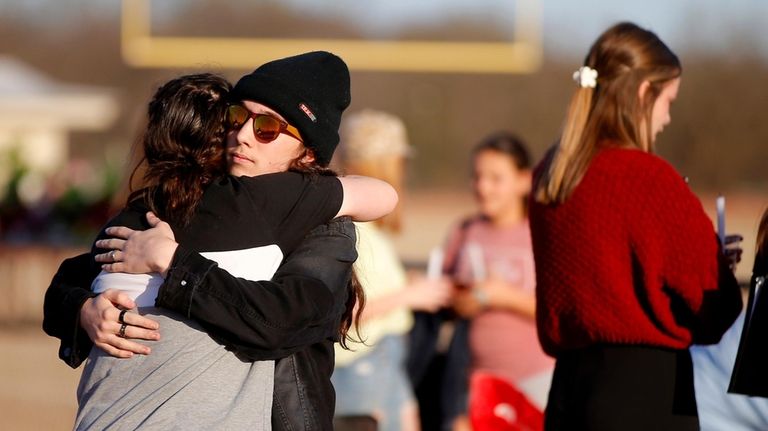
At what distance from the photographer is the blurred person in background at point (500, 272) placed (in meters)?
5.39

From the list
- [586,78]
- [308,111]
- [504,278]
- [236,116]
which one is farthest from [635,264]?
[504,278]

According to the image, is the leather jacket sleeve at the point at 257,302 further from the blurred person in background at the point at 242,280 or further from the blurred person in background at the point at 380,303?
the blurred person in background at the point at 380,303

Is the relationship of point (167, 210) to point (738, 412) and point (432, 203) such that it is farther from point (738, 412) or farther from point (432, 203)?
point (432, 203)

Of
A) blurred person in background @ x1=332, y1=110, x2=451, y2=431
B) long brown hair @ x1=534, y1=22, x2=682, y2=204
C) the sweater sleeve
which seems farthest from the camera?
blurred person in background @ x1=332, y1=110, x2=451, y2=431

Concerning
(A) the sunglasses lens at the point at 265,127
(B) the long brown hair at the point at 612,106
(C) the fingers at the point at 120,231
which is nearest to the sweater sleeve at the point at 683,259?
(B) the long brown hair at the point at 612,106

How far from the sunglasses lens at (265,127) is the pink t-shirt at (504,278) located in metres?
2.85

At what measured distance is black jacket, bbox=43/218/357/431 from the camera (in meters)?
2.39

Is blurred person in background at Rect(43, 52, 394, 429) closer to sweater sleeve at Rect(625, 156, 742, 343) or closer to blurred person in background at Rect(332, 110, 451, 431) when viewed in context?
sweater sleeve at Rect(625, 156, 742, 343)

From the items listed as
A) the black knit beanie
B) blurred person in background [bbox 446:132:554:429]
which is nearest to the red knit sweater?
the black knit beanie

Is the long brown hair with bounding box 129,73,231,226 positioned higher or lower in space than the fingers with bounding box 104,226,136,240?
higher

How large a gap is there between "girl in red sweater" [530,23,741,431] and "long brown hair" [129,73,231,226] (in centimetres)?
112

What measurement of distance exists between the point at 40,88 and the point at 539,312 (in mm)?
26562

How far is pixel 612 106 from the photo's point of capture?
3.45 meters

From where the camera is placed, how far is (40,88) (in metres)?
28.7
